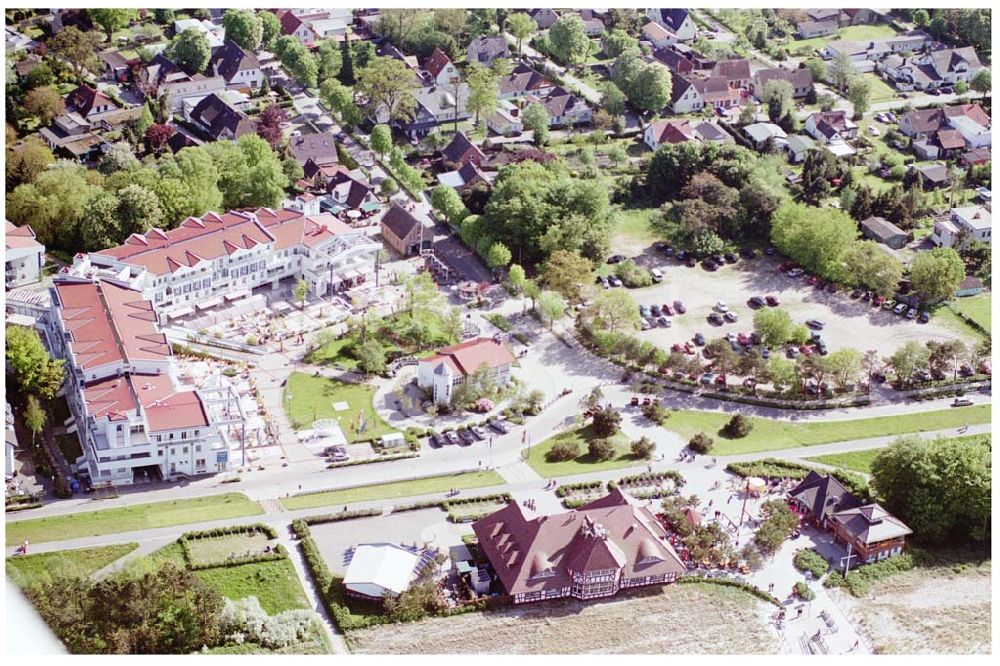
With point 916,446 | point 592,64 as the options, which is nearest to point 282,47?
point 592,64

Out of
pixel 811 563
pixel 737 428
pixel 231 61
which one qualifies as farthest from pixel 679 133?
pixel 811 563

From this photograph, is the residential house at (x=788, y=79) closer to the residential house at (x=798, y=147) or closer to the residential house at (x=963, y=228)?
the residential house at (x=798, y=147)

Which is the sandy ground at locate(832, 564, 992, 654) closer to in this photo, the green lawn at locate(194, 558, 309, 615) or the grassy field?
the grassy field

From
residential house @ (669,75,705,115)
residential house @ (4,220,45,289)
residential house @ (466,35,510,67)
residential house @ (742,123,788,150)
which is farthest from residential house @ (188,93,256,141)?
residential house @ (742,123,788,150)

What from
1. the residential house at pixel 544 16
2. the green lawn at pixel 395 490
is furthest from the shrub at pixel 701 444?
the residential house at pixel 544 16

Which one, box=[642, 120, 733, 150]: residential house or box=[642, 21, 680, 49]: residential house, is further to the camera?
box=[642, 21, 680, 49]: residential house

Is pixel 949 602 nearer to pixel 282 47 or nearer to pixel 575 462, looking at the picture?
pixel 575 462

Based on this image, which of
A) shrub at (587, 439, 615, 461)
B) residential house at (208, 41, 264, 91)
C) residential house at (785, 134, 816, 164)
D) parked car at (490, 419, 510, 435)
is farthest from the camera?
residential house at (208, 41, 264, 91)
